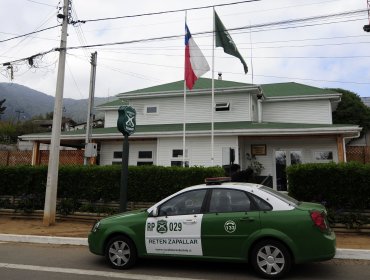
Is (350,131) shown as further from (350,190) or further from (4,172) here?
(4,172)

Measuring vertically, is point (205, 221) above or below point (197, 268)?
above

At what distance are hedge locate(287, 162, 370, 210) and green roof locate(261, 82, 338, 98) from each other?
1241cm

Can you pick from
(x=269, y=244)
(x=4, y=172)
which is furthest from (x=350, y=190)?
(x=4, y=172)

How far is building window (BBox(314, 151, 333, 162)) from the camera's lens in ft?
60.2

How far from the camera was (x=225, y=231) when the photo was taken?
Answer: 6516 millimetres

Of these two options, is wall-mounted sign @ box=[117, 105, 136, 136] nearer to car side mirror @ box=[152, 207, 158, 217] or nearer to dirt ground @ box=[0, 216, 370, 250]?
dirt ground @ box=[0, 216, 370, 250]

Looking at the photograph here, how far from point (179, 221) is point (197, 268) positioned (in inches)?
39.5

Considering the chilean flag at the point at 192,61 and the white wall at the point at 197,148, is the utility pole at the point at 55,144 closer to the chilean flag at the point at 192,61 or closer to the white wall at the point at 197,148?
the chilean flag at the point at 192,61

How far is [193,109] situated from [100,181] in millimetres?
9695

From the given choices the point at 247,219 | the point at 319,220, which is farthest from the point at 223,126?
the point at 319,220

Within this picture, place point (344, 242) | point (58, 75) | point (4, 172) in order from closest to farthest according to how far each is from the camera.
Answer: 1. point (344, 242)
2. point (58, 75)
3. point (4, 172)

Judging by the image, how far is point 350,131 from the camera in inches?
651

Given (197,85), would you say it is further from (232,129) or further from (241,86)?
(232,129)

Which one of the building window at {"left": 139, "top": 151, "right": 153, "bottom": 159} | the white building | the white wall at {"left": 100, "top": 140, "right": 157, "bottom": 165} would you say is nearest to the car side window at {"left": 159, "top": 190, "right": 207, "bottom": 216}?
the white building
